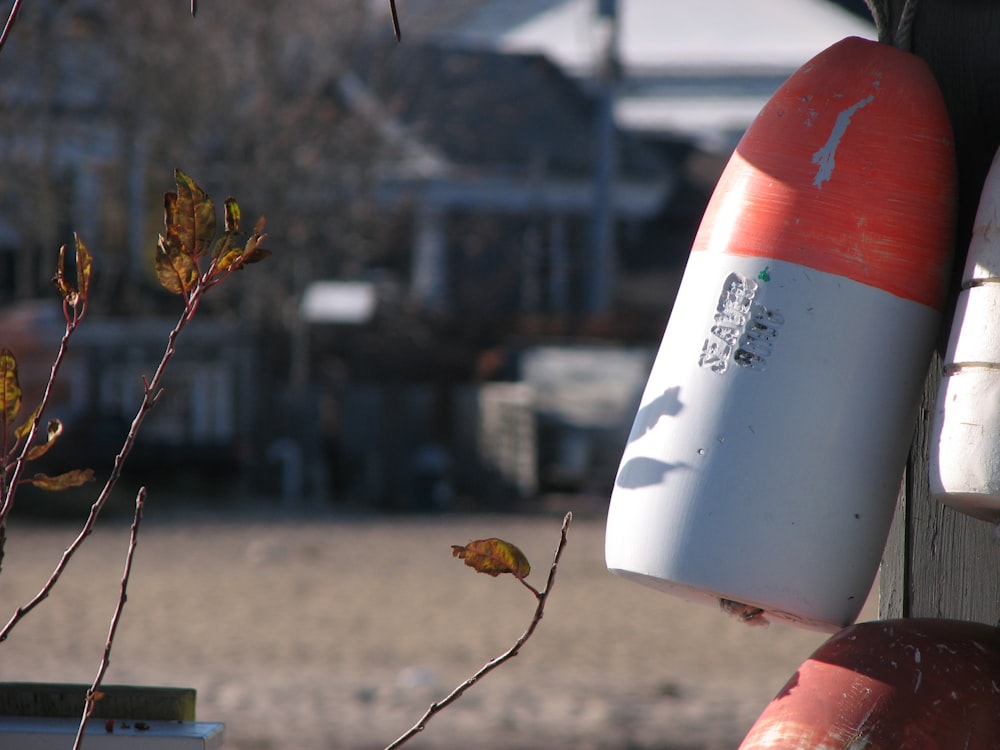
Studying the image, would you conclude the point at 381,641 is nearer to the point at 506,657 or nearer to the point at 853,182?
the point at 853,182

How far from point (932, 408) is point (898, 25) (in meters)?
0.56

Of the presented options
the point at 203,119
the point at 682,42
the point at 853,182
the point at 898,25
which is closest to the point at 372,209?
the point at 203,119

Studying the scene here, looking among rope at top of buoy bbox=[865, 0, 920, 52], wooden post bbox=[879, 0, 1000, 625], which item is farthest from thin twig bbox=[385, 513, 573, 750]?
rope at top of buoy bbox=[865, 0, 920, 52]

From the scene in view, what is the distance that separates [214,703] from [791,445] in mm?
4240

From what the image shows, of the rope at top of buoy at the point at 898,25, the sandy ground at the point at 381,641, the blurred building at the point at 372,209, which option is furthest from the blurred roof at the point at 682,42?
the rope at top of buoy at the point at 898,25

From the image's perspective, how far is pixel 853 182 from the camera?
1.73 m

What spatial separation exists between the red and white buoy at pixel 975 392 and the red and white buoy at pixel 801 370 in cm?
10

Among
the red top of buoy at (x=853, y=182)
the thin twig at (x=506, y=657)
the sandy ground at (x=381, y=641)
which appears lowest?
the sandy ground at (x=381, y=641)

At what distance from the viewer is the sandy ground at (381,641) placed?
5238 mm

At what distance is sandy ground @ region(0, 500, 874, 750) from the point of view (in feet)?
17.2

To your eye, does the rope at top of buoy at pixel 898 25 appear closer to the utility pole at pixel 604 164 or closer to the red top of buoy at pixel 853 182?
the red top of buoy at pixel 853 182

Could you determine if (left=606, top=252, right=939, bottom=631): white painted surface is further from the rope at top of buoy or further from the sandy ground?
the sandy ground

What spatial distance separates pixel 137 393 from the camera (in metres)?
12.2

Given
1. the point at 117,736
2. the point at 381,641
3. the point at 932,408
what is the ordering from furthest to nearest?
the point at 381,641 < the point at 932,408 < the point at 117,736
